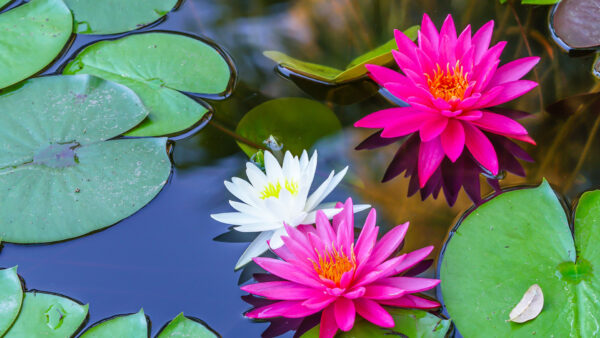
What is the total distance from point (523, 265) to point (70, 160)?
165 centimetres

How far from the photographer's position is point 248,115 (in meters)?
2.22

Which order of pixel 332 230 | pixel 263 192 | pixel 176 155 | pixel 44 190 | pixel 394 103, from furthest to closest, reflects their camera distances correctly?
pixel 394 103 → pixel 176 155 → pixel 44 190 → pixel 263 192 → pixel 332 230

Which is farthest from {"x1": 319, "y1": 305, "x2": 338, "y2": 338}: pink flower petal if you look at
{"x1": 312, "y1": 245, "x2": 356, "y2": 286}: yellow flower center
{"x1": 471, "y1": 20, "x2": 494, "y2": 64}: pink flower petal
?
{"x1": 471, "y1": 20, "x2": 494, "y2": 64}: pink flower petal

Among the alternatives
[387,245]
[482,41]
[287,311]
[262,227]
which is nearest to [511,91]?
[482,41]

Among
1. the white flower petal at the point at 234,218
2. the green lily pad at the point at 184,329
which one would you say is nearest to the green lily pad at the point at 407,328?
the green lily pad at the point at 184,329

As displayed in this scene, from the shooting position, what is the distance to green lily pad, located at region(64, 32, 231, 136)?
2197 mm

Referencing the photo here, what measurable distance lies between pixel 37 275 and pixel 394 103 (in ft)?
5.05

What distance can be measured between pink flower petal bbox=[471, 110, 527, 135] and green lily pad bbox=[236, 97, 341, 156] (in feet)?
1.87

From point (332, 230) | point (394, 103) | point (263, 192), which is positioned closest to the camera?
point (332, 230)

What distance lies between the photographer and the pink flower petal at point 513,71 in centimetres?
203

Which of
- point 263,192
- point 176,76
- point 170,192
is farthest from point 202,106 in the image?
point 263,192

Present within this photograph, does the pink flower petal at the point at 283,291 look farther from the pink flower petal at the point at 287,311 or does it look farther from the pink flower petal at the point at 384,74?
the pink flower petal at the point at 384,74

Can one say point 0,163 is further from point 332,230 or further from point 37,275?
point 332,230

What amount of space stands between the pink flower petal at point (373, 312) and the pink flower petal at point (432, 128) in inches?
26.7
